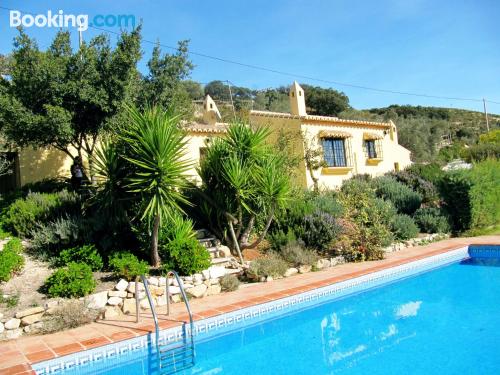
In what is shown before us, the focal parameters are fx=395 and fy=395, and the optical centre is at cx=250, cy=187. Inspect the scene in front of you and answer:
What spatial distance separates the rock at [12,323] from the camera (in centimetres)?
698

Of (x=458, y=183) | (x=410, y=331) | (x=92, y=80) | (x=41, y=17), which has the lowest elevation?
(x=410, y=331)

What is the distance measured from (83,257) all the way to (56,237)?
1.35 meters

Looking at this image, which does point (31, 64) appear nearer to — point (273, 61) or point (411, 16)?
point (411, 16)

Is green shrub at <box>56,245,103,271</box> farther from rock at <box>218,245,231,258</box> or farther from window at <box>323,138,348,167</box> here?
window at <box>323,138,348,167</box>

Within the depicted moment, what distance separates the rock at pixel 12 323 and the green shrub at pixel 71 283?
33.6 inches

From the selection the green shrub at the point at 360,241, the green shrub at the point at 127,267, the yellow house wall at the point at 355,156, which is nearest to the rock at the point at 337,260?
the green shrub at the point at 360,241

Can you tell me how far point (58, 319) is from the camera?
23.5ft

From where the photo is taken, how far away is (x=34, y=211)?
11.0 m

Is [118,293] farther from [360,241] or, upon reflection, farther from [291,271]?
[360,241]

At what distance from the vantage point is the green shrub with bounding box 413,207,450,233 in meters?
15.1

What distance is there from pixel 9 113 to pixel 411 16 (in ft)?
54.4

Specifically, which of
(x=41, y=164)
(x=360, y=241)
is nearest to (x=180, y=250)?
(x=360, y=241)

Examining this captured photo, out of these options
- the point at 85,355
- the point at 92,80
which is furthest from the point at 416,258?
the point at 92,80

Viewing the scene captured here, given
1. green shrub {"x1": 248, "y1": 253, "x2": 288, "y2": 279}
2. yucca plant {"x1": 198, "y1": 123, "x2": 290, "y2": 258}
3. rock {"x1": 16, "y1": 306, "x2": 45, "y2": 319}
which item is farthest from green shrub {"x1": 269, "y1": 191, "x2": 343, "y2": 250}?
rock {"x1": 16, "y1": 306, "x2": 45, "y2": 319}
